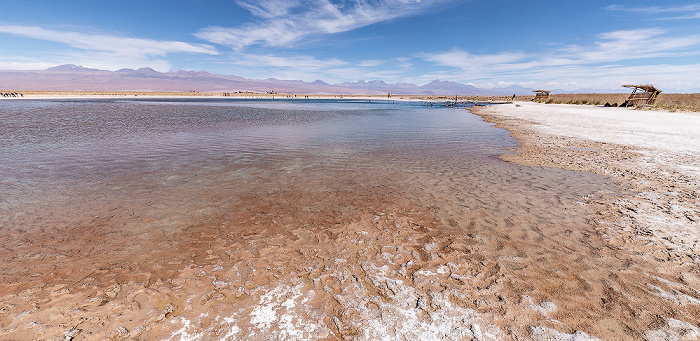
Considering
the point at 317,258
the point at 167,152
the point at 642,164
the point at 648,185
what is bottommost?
the point at 317,258

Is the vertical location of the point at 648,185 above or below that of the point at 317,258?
above

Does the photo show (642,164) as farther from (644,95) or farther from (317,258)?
(644,95)

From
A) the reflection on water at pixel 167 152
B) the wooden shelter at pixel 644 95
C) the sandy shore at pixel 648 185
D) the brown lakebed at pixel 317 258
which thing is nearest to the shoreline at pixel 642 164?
the sandy shore at pixel 648 185

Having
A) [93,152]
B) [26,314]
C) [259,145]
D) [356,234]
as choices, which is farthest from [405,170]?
Answer: [93,152]

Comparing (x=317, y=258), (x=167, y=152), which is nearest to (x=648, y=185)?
(x=317, y=258)

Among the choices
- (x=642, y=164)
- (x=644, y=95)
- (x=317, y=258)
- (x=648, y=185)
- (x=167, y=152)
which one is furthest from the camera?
(x=644, y=95)

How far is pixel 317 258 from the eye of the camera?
200 inches

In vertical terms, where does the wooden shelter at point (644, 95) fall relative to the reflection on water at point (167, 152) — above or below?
above

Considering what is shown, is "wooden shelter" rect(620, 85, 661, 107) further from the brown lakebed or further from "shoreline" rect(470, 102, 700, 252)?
the brown lakebed

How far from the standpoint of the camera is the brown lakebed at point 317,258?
3.65 m

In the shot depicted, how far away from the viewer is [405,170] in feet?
36.2

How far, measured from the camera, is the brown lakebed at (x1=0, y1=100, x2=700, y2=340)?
3.65 metres

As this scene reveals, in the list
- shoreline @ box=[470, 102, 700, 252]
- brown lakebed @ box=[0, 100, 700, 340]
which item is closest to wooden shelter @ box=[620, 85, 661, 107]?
shoreline @ box=[470, 102, 700, 252]

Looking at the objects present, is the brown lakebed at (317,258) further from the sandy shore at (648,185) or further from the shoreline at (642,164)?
the shoreline at (642,164)
